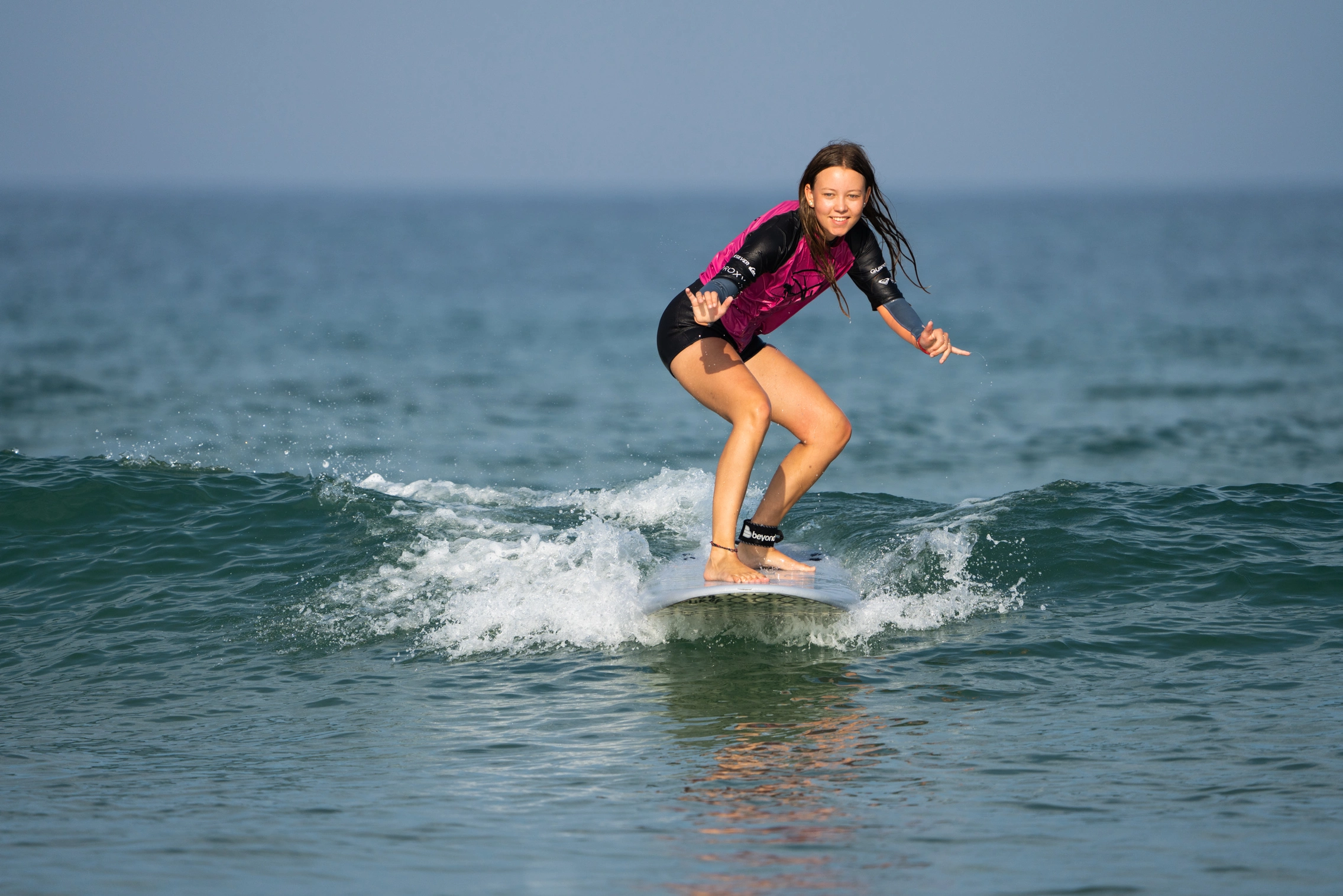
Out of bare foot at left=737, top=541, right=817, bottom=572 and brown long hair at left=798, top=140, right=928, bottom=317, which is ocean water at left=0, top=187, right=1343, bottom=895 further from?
brown long hair at left=798, top=140, right=928, bottom=317

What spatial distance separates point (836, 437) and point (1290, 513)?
4291 millimetres

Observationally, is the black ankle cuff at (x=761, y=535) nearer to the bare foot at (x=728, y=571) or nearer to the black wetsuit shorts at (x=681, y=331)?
the bare foot at (x=728, y=571)

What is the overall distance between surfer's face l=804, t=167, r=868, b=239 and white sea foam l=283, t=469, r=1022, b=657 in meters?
2.19

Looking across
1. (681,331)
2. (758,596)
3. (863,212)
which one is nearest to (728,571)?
(758,596)

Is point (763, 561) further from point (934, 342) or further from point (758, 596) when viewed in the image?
point (934, 342)

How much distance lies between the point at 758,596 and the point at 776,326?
1.52 meters

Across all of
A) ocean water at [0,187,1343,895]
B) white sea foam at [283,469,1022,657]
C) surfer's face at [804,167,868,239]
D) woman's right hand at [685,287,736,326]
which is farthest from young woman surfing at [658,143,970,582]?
ocean water at [0,187,1343,895]

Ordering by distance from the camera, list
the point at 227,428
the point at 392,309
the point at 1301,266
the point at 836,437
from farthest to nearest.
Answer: the point at 1301,266 → the point at 392,309 → the point at 227,428 → the point at 836,437

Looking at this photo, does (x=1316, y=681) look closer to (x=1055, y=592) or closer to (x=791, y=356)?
(x=1055, y=592)

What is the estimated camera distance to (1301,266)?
168 feet

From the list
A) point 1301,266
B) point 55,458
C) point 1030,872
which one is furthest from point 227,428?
point 1301,266

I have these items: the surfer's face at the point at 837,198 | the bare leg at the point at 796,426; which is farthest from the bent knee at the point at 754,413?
the surfer's face at the point at 837,198

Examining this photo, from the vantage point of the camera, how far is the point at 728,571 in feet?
22.8

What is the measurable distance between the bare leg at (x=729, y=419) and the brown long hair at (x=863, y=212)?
69cm
